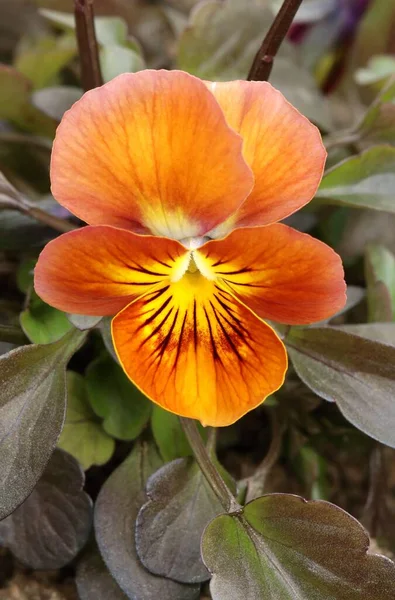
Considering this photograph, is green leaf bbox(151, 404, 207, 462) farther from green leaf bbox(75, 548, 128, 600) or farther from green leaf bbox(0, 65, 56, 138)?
green leaf bbox(0, 65, 56, 138)

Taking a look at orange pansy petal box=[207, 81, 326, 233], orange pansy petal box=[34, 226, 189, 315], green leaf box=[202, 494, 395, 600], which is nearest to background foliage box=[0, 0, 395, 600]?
green leaf box=[202, 494, 395, 600]

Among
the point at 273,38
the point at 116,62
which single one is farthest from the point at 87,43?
the point at 273,38

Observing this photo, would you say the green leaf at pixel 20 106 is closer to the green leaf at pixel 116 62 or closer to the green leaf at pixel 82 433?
the green leaf at pixel 116 62

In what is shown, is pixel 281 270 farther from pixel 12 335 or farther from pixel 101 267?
pixel 12 335

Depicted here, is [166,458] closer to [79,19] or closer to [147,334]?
[147,334]

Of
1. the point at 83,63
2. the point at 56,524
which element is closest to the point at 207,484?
the point at 56,524

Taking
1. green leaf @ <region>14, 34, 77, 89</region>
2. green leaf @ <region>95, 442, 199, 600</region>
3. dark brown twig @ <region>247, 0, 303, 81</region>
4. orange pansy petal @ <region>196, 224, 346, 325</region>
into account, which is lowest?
green leaf @ <region>95, 442, 199, 600</region>
